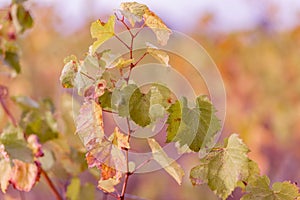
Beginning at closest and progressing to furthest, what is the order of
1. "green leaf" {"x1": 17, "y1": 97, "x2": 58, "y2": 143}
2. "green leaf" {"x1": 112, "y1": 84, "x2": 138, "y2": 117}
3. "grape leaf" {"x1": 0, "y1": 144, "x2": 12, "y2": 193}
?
"green leaf" {"x1": 112, "y1": 84, "x2": 138, "y2": 117}, "grape leaf" {"x1": 0, "y1": 144, "x2": 12, "y2": 193}, "green leaf" {"x1": 17, "y1": 97, "x2": 58, "y2": 143}

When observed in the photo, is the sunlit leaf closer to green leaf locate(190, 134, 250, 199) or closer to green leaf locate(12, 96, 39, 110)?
green leaf locate(12, 96, 39, 110)

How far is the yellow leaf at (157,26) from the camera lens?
1.36 metres

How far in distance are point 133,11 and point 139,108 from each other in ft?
0.64

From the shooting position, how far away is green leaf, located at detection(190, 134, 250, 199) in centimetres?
135

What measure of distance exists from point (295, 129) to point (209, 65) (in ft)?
4.13

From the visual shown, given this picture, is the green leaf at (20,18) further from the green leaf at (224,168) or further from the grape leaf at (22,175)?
the green leaf at (224,168)

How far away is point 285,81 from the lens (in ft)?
20.0

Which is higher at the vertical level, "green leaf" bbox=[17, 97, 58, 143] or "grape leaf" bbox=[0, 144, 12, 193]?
"green leaf" bbox=[17, 97, 58, 143]

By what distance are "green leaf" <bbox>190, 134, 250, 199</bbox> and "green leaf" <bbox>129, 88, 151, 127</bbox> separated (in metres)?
0.16

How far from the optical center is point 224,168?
1.36 m

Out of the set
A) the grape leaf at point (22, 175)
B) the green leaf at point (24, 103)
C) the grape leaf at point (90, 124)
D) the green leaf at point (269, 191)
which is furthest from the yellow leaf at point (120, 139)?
the green leaf at point (24, 103)

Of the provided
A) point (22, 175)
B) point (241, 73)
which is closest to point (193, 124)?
point (22, 175)

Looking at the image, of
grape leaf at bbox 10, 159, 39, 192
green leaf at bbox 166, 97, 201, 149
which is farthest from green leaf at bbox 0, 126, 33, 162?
green leaf at bbox 166, 97, 201, 149

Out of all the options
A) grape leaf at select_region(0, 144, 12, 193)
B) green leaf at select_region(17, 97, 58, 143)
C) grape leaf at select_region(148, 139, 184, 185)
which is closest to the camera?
grape leaf at select_region(148, 139, 184, 185)
